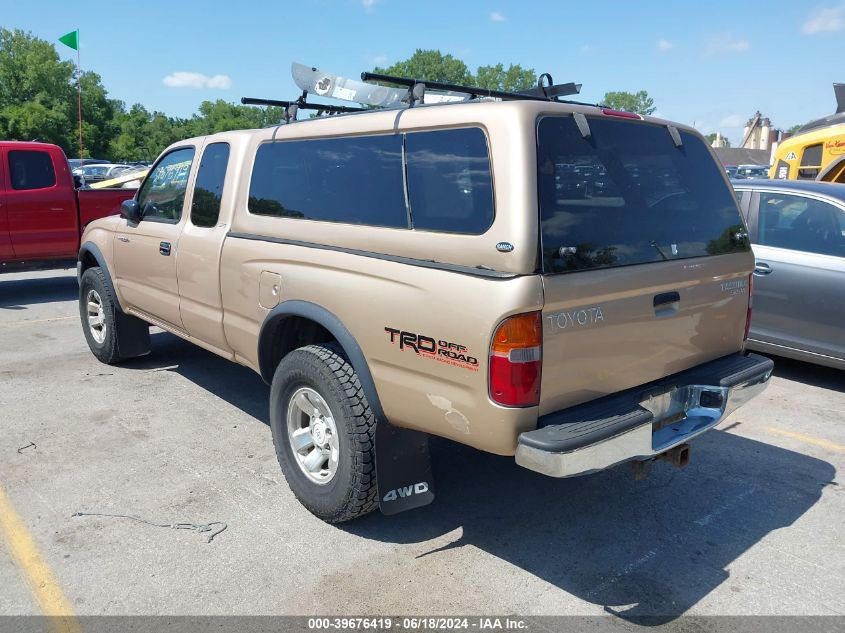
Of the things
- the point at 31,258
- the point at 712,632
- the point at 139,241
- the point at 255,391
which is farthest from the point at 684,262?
the point at 31,258

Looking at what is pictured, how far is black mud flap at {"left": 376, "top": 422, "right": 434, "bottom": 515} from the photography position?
10.6 ft

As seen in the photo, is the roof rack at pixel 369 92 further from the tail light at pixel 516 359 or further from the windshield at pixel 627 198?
the tail light at pixel 516 359

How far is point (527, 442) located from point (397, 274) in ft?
3.05

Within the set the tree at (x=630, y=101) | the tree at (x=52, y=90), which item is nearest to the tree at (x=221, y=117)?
the tree at (x=52, y=90)

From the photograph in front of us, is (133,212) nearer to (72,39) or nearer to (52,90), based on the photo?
(72,39)

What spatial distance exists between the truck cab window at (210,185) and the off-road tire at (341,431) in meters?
1.42

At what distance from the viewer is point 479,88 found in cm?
366

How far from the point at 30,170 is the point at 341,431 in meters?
8.46

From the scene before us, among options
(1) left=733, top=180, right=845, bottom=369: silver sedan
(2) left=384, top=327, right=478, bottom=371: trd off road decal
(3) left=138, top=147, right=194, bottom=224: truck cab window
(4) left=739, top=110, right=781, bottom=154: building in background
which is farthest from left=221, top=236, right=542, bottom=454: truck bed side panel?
(4) left=739, top=110, right=781, bottom=154: building in background

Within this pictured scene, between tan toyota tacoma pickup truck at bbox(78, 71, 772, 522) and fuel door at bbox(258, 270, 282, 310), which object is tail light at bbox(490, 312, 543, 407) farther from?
fuel door at bbox(258, 270, 282, 310)

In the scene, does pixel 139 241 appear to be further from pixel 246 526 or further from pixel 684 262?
pixel 684 262

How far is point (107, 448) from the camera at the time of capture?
443 centimetres

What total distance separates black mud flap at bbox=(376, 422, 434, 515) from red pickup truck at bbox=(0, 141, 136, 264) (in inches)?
331

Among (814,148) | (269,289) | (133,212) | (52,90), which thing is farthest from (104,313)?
(52,90)
